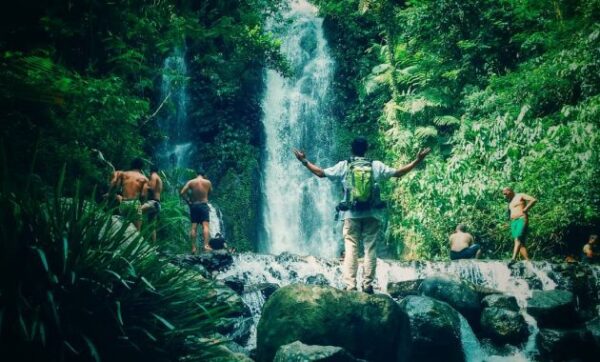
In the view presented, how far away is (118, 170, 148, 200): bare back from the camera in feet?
29.3

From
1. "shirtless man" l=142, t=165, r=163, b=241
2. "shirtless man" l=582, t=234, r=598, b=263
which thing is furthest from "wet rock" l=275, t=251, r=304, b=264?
"shirtless man" l=582, t=234, r=598, b=263

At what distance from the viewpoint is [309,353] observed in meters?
5.30

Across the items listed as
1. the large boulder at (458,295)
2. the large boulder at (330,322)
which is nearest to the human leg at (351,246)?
the large boulder at (330,322)

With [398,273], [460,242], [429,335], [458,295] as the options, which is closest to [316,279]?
[398,273]

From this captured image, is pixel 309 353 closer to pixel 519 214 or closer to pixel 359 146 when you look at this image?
pixel 359 146

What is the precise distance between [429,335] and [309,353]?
2.44 meters

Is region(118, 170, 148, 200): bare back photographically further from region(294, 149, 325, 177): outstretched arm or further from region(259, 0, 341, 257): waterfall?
region(259, 0, 341, 257): waterfall

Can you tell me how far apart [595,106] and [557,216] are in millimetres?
3072

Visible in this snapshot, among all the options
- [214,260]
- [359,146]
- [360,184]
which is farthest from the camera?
[214,260]

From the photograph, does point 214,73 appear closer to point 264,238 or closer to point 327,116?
point 327,116

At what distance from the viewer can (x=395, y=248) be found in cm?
1859

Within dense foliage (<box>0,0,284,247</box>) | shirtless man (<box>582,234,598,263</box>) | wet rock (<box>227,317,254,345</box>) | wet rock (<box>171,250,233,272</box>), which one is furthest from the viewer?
shirtless man (<box>582,234,598,263</box>)

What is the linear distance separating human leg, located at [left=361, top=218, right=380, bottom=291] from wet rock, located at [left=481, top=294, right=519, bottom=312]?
349cm

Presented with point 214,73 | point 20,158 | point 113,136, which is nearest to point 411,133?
point 214,73
